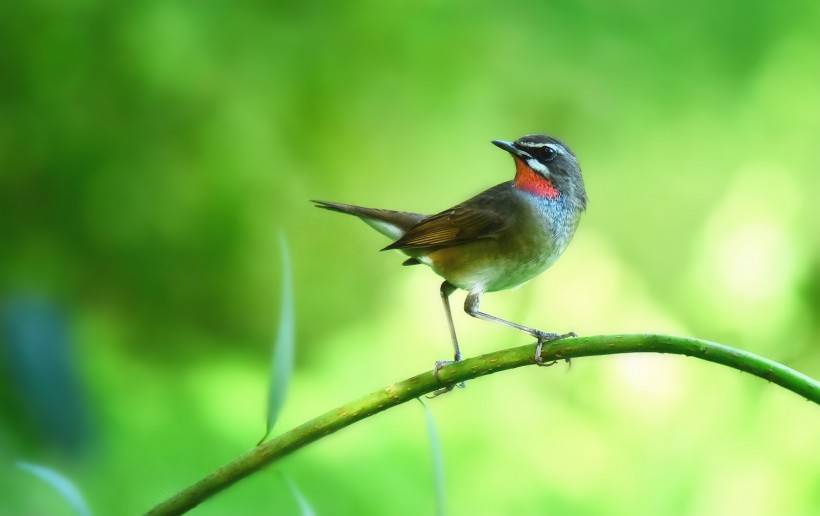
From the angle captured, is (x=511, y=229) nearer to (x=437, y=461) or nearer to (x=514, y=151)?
(x=514, y=151)

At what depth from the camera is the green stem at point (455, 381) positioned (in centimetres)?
61

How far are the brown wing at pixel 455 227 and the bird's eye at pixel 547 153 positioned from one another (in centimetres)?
11

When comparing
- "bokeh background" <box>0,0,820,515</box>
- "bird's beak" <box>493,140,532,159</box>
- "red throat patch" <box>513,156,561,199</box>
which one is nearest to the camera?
"bird's beak" <box>493,140,532,159</box>

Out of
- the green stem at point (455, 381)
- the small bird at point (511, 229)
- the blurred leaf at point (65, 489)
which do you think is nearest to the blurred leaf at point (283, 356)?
the green stem at point (455, 381)

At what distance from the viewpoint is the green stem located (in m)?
0.61

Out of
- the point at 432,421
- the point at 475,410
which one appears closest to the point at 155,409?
the point at 475,410

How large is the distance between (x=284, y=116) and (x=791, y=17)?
5.26 feet

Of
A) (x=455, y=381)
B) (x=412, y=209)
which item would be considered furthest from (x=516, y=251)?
(x=412, y=209)

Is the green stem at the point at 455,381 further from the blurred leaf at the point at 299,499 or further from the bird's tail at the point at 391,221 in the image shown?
the bird's tail at the point at 391,221

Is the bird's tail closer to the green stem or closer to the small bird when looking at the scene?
the small bird

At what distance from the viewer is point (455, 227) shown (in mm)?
1438

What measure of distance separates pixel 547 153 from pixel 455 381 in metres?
0.73

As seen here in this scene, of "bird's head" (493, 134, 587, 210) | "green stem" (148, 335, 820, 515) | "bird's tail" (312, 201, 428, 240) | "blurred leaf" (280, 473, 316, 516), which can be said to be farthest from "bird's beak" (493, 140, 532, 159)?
"blurred leaf" (280, 473, 316, 516)

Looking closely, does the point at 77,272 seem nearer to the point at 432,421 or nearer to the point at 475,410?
the point at 475,410
